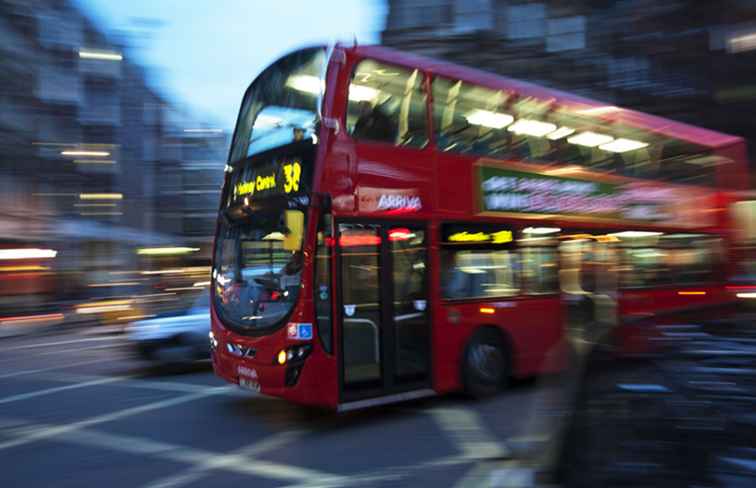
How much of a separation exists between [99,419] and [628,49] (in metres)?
27.6

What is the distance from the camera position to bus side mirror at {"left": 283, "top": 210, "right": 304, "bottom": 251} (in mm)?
6293

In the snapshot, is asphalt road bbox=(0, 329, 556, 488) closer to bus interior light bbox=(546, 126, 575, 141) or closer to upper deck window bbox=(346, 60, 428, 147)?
upper deck window bbox=(346, 60, 428, 147)

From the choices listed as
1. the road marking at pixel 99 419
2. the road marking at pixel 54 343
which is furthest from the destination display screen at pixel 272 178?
the road marking at pixel 54 343

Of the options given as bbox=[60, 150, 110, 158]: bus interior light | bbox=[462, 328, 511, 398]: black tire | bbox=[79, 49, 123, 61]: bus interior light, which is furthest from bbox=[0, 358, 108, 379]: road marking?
bbox=[79, 49, 123, 61]: bus interior light

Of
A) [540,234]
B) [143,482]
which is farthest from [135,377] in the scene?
[540,234]

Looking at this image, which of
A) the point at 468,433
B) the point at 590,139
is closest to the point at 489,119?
the point at 590,139

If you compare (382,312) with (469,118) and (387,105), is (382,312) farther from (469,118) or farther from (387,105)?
(469,118)

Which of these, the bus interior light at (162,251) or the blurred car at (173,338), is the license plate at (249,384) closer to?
the blurred car at (173,338)

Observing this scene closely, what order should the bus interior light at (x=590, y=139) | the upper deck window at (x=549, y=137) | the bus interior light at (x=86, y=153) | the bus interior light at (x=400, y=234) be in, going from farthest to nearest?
the bus interior light at (x=86, y=153) < the bus interior light at (x=590, y=139) < the upper deck window at (x=549, y=137) < the bus interior light at (x=400, y=234)

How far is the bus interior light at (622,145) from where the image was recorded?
9711 mm

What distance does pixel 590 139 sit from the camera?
9.48 m

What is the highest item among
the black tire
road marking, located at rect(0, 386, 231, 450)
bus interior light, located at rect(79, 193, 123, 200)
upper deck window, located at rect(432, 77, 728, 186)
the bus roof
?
bus interior light, located at rect(79, 193, 123, 200)

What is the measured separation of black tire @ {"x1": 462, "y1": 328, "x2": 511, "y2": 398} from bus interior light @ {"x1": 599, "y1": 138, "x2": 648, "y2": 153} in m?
3.81

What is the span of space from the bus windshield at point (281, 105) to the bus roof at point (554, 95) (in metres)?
0.58
